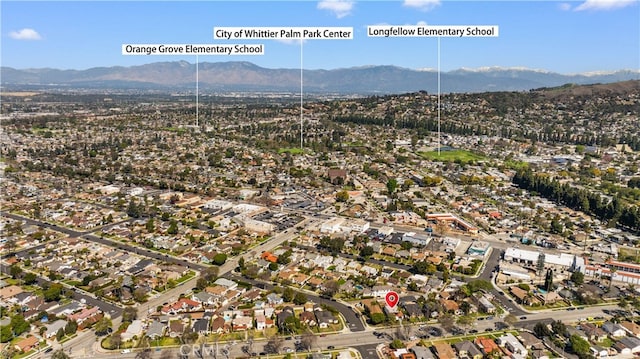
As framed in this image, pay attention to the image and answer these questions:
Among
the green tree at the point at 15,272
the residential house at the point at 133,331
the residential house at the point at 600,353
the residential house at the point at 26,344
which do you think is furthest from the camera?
the green tree at the point at 15,272

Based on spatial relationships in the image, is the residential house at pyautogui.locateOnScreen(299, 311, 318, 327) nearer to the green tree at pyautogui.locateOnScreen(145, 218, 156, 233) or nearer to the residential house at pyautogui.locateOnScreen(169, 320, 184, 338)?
the residential house at pyautogui.locateOnScreen(169, 320, 184, 338)

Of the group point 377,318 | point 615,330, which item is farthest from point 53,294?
point 615,330

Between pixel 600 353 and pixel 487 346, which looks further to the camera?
pixel 487 346

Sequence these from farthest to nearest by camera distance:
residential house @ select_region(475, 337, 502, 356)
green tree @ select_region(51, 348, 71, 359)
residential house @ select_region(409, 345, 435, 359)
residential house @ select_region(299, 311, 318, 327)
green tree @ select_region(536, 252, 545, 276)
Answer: green tree @ select_region(536, 252, 545, 276), residential house @ select_region(299, 311, 318, 327), residential house @ select_region(475, 337, 502, 356), residential house @ select_region(409, 345, 435, 359), green tree @ select_region(51, 348, 71, 359)

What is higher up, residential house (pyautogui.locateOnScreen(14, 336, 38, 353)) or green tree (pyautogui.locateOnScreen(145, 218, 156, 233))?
green tree (pyautogui.locateOnScreen(145, 218, 156, 233))

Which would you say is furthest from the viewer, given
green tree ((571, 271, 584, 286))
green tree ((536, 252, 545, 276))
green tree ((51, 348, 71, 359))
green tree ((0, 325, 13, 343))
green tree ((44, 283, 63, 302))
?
green tree ((536, 252, 545, 276))

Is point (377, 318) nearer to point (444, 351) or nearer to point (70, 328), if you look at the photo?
point (444, 351)

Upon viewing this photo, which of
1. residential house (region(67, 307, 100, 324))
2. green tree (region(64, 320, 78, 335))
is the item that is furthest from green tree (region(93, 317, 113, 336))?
residential house (region(67, 307, 100, 324))

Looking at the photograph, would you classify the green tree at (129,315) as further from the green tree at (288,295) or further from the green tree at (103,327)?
the green tree at (288,295)

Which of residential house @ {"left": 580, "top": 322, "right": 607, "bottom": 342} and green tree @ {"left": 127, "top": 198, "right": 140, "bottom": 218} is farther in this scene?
green tree @ {"left": 127, "top": 198, "right": 140, "bottom": 218}

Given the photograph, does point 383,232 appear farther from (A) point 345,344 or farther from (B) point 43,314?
(B) point 43,314

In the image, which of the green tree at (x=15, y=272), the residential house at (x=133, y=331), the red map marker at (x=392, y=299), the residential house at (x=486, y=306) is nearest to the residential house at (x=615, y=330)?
the residential house at (x=486, y=306)

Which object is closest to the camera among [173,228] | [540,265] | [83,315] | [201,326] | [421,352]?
[421,352]
